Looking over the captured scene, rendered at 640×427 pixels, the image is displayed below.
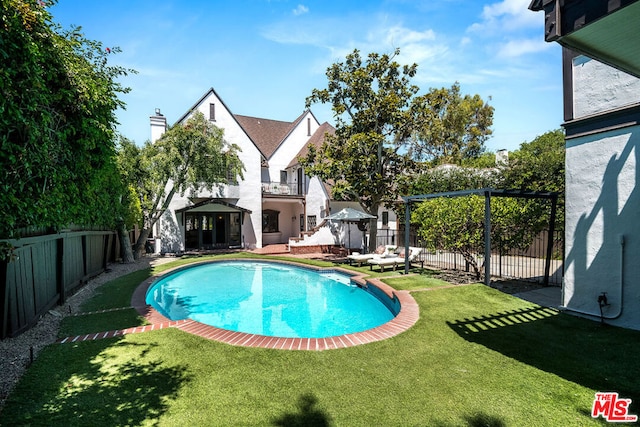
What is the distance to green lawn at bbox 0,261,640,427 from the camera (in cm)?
354

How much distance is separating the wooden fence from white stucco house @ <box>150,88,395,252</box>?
1015 centimetres

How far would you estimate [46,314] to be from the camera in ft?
23.8

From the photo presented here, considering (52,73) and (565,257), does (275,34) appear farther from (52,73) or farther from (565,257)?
(565,257)

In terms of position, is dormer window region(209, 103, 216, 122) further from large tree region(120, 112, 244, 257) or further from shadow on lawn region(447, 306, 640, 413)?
shadow on lawn region(447, 306, 640, 413)

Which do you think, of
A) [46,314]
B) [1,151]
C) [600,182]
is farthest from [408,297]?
[46,314]

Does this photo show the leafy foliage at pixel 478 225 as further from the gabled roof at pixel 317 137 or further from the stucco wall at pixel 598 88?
the gabled roof at pixel 317 137

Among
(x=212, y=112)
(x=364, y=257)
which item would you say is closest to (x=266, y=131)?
(x=212, y=112)

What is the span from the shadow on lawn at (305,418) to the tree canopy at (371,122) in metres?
13.2

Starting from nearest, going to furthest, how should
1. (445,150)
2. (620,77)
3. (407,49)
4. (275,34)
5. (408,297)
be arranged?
(620,77) → (408,297) → (275,34) → (407,49) → (445,150)

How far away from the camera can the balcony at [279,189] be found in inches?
1006

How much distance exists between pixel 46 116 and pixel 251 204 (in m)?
19.3

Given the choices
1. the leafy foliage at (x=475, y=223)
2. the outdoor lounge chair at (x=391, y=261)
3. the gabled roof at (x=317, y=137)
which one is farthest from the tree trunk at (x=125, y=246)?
the leafy foliage at (x=475, y=223)

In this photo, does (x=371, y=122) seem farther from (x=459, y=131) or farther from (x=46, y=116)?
(x=459, y=131)

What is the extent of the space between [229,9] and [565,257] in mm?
12480
